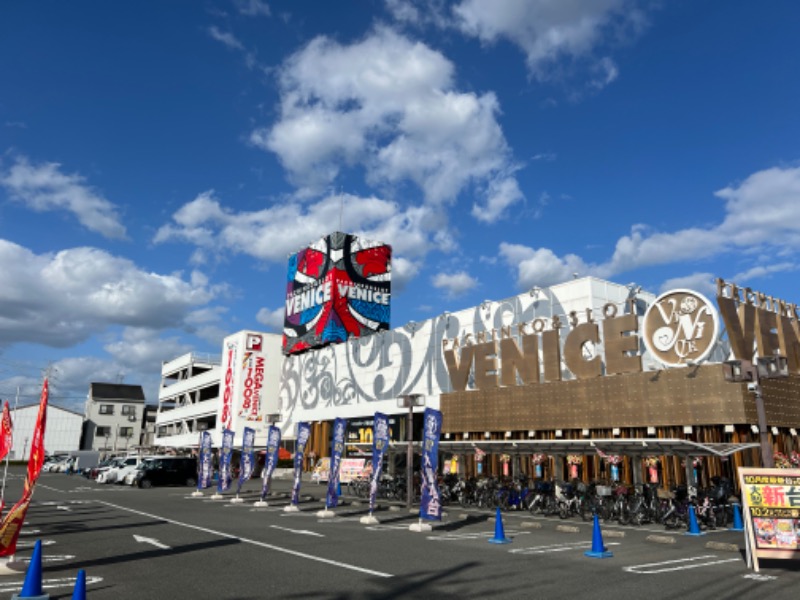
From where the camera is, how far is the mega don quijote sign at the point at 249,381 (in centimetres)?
5400

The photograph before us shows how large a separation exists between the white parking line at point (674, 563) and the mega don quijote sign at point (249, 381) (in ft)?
149

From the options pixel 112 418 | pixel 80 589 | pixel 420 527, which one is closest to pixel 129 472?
pixel 420 527

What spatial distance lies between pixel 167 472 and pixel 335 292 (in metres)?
22.3

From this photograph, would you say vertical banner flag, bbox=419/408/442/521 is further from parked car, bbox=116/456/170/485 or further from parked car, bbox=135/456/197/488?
parked car, bbox=116/456/170/485

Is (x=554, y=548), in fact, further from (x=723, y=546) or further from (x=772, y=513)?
(x=772, y=513)

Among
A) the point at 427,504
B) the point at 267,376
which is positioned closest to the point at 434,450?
the point at 427,504

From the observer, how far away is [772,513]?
1073 centimetres

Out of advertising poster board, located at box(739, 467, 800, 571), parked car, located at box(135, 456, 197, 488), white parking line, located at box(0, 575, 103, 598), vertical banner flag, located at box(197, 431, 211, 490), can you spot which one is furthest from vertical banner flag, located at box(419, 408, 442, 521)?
parked car, located at box(135, 456, 197, 488)

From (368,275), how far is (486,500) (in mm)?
36948

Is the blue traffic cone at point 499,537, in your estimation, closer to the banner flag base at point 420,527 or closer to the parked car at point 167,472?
the banner flag base at point 420,527

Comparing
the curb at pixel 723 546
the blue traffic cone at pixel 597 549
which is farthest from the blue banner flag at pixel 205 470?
the curb at pixel 723 546

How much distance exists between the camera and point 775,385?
2166cm

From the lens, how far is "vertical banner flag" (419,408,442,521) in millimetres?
16672

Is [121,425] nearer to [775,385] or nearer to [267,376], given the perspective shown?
[267,376]
